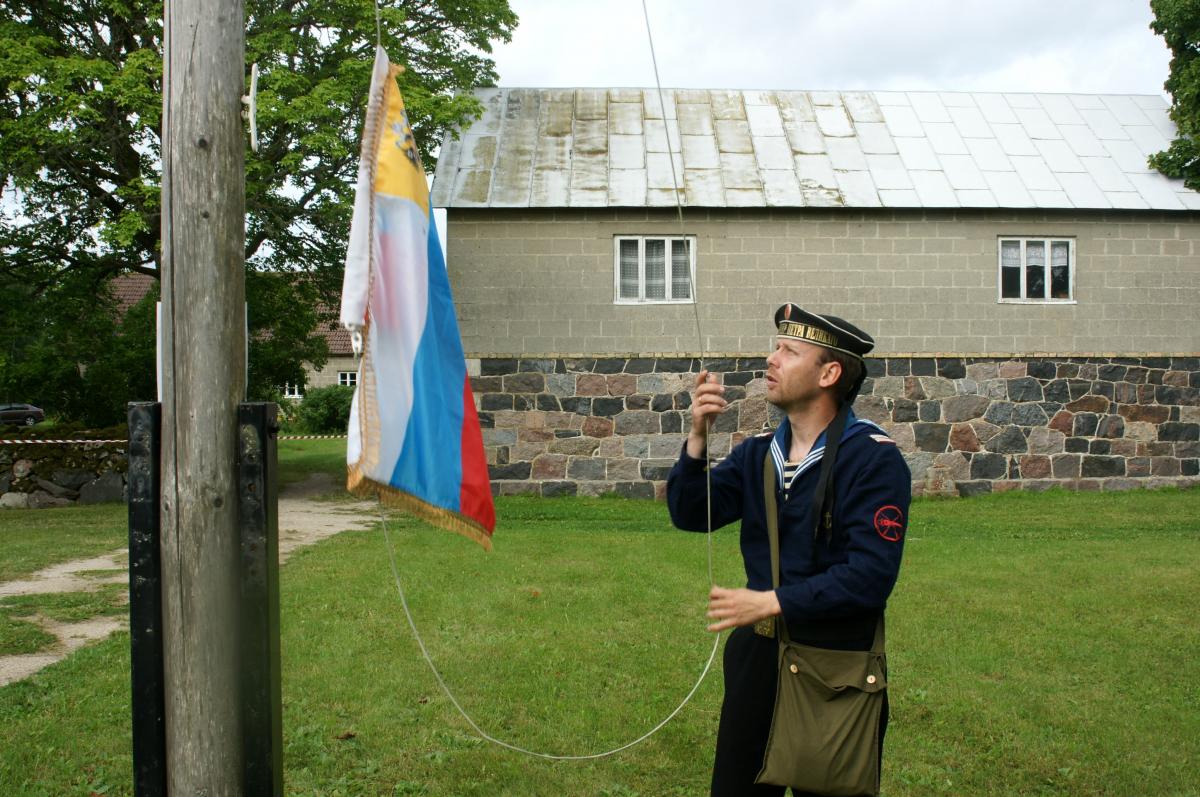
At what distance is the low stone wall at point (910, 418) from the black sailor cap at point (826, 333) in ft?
39.9

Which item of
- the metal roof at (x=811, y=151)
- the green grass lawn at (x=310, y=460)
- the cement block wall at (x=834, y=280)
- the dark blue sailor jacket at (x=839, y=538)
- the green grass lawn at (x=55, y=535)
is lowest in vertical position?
the green grass lawn at (x=55, y=535)

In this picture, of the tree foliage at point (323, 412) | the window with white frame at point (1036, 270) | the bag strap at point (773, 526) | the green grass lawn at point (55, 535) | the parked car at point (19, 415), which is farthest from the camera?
the parked car at point (19, 415)

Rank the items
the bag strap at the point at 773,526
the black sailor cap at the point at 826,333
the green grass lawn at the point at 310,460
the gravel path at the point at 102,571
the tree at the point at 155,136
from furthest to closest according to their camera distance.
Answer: the green grass lawn at the point at 310,460 < the tree at the point at 155,136 < the gravel path at the point at 102,571 < the black sailor cap at the point at 826,333 < the bag strap at the point at 773,526

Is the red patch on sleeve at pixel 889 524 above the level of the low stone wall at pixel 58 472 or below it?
above

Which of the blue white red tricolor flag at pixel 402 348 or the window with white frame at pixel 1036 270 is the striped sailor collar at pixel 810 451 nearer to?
the blue white red tricolor flag at pixel 402 348

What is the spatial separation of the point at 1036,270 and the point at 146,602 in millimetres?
15648

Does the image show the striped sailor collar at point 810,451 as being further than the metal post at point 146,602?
Yes

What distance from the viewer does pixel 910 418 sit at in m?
15.8

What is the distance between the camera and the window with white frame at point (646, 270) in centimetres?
1573

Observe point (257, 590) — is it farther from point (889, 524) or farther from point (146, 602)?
point (889, 524)

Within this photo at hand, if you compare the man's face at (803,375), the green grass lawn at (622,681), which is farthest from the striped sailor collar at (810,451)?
the green grass lawn at (622,681)

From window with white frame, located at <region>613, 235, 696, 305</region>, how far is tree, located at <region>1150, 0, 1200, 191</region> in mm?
7504

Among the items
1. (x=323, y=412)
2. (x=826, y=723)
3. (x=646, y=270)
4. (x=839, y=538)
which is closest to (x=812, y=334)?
(x=839, y=538)

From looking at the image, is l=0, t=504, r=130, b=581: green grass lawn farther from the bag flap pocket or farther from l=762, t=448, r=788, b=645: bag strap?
the bag flap pocket
